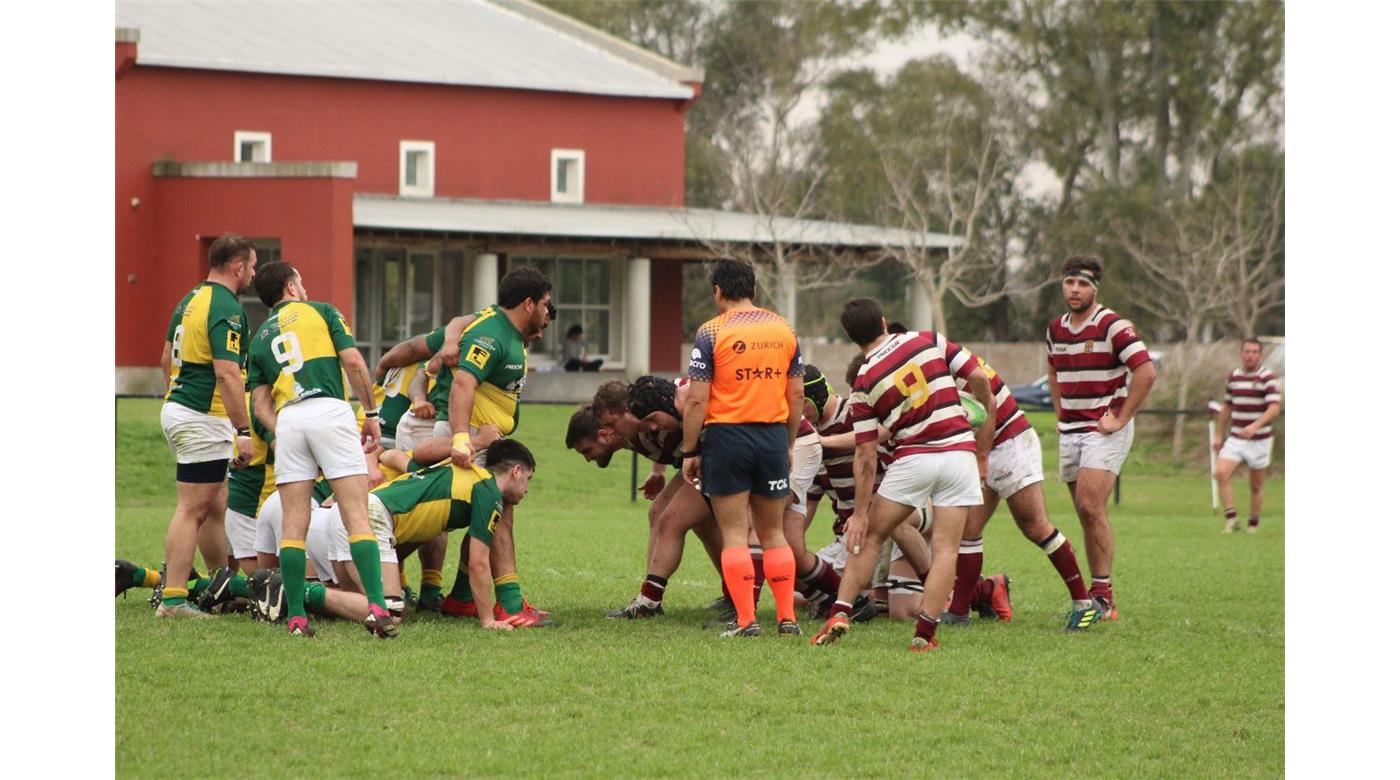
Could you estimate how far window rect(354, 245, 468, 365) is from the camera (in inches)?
1421

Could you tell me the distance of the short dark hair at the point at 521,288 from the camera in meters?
9.57

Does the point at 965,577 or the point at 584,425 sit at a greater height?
the point at 584,425

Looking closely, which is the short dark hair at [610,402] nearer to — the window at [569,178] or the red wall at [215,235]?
the red wall at [215,235]

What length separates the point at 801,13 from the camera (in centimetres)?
5275

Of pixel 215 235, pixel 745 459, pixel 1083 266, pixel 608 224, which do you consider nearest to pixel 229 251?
pixel 745 459

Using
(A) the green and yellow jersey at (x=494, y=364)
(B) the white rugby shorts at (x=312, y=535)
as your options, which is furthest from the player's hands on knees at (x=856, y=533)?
(B) the white rugby shorts at (x=312, y=535)

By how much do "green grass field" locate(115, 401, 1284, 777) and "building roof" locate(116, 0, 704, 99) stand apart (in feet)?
88.9

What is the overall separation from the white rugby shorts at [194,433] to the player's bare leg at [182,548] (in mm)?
175

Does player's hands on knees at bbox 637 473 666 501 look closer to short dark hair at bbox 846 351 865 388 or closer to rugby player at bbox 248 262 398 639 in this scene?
short dark hair at bbox 846 351 865 388

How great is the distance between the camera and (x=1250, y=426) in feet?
60.6

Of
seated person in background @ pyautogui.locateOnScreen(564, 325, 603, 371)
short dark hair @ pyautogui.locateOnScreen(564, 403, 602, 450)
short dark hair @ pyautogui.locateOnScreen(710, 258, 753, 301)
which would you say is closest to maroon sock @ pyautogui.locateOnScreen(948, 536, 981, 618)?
short dark hair @ pyautogui.locateOnScreen(710, 258, 753, 301)

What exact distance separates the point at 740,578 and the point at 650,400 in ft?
3.68

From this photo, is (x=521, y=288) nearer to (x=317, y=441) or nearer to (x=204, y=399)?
(x=317, y=441)
